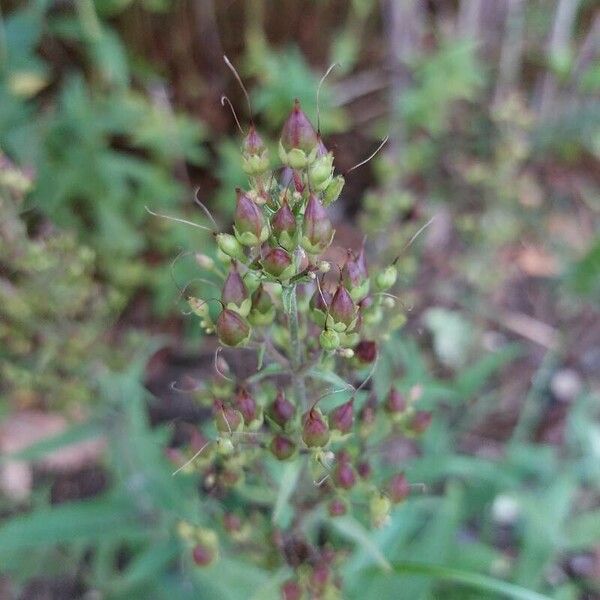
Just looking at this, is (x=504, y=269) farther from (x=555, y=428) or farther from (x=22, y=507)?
(x=22, y=507)

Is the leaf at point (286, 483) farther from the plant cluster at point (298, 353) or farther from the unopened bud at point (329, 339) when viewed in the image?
the unopened bud at point (329, 339)

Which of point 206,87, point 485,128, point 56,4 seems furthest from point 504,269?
point 56,4

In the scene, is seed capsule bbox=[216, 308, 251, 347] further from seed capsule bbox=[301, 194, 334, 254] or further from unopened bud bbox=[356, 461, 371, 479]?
unopened bud bbox=[356, 461, 371, 479]

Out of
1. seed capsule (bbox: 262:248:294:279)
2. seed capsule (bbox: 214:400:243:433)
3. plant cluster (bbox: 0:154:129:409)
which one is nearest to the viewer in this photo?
seed capsule (bbox: 262:248:294:279)

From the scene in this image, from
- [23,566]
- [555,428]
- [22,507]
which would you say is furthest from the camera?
[555,428]

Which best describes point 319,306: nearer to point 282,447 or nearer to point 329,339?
point 329,339

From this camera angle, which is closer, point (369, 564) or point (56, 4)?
point (369, 564)

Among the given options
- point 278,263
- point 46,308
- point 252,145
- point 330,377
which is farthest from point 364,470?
point 46,308

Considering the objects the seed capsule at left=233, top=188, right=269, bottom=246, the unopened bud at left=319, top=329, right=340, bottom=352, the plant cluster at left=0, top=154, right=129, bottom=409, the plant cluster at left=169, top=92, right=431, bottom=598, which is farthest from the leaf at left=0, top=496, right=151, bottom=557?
the seed capsule at left=233, top=188, right=269, bottom=246
